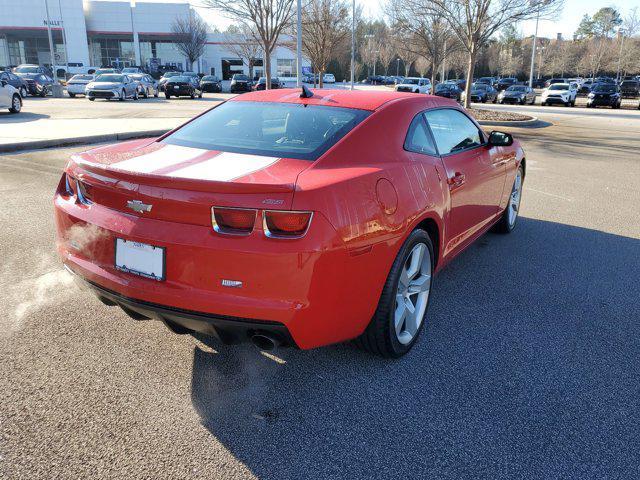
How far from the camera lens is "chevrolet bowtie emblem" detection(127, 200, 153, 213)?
8.63 feet

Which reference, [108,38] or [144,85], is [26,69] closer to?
[144,85]

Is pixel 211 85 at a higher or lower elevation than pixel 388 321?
higher

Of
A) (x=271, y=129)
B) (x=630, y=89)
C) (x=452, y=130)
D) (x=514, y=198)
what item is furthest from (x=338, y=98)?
(x=630, y=89)

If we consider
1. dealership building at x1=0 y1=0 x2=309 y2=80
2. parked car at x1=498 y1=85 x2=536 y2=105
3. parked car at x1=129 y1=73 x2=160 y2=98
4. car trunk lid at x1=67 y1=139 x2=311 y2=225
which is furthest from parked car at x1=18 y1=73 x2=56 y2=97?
car trunk lid at x1=67 y1=139 x2=311 y2=225

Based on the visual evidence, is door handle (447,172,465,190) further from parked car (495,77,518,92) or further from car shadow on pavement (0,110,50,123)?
parked car (495,77,518,92)

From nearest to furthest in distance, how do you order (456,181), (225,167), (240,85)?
1. (225,167)
2. (456,181)
3. (240,85)

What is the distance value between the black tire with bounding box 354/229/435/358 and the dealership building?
6008 cm

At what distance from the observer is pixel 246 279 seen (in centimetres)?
248

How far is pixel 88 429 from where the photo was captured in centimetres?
257

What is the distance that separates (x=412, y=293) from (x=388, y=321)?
406mm

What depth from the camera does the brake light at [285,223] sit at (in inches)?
96.7

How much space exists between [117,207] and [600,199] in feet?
24.0

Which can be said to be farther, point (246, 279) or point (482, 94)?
point (482, 94)

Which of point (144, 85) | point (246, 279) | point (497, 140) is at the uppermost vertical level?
point (144, 85)
